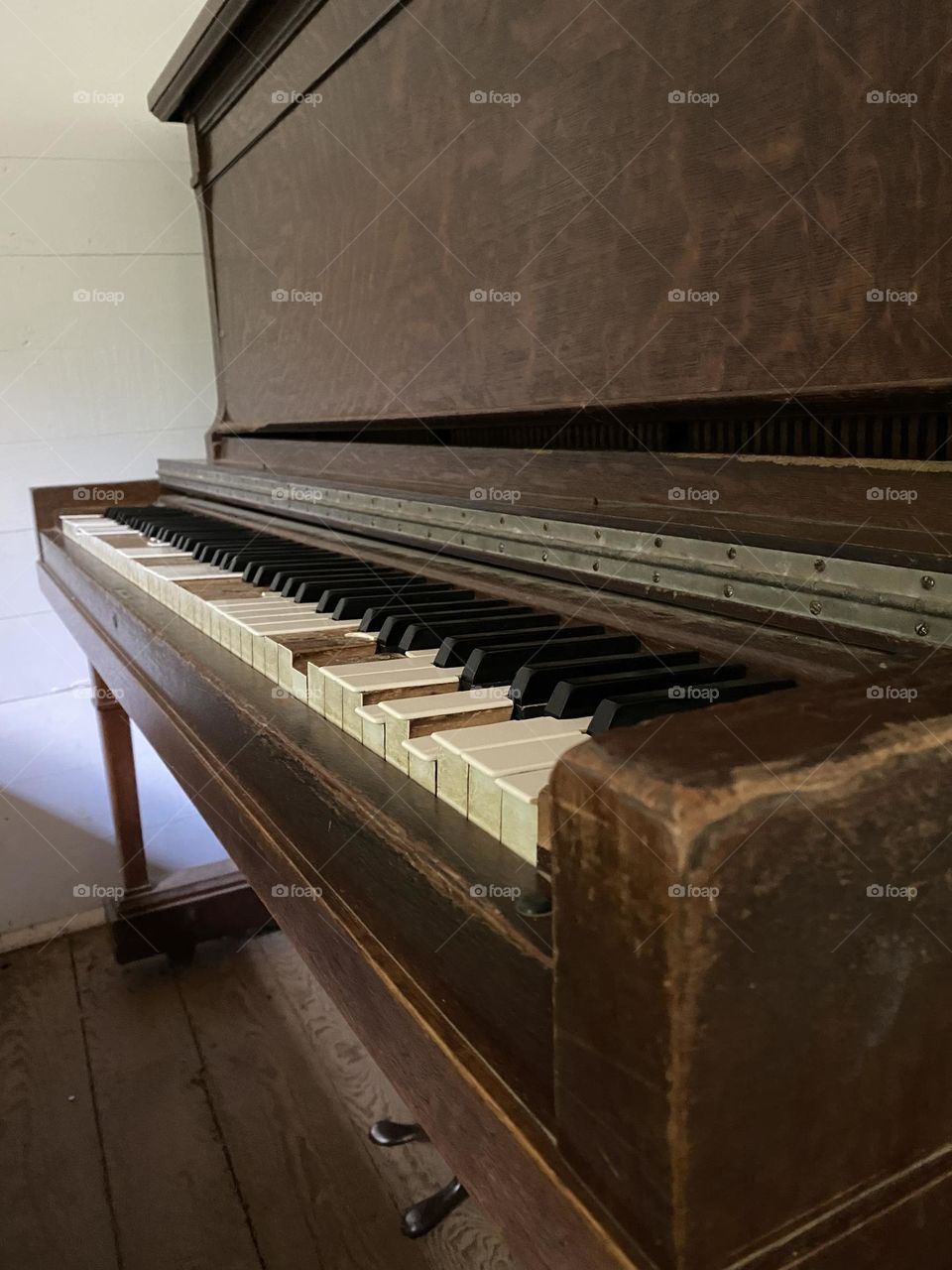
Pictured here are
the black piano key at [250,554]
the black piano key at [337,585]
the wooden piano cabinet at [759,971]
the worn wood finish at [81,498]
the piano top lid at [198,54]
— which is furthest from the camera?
the worn wood finish at [81,498]

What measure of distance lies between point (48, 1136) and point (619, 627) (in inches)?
73.3

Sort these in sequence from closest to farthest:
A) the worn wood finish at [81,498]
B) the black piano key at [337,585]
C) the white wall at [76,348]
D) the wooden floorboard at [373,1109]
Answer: the black piano key at [337,585] → the wooden floorboard at [373,1109] → the worn wood finish at [81,498] → the white wall at [76,348]

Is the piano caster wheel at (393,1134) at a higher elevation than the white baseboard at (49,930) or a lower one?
higher

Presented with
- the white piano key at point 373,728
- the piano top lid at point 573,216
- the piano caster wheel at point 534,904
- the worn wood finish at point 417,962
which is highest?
the piano top lid at point 573,216

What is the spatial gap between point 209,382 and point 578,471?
7.90ft

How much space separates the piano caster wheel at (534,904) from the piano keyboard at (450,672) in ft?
0.09

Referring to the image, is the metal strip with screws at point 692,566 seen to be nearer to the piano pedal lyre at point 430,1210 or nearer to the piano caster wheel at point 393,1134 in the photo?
the piano pedal lyre at point 430,1210

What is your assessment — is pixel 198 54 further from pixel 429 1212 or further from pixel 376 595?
pixel 429 1212

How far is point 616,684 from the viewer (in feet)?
2.34

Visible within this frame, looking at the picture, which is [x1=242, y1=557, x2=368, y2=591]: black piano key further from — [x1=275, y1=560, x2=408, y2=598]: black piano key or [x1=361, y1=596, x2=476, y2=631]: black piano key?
[x1=361, y1=596, x2=476, y2=631]: black piano key

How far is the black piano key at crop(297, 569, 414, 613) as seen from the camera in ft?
3.73

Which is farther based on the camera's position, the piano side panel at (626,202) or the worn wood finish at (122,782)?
the worn wood finish at (122,782)

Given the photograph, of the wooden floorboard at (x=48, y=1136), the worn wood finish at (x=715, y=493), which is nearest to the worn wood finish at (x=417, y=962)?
the worn wood finish at (x=715, y=493)

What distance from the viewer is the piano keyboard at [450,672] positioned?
2.02 feet
